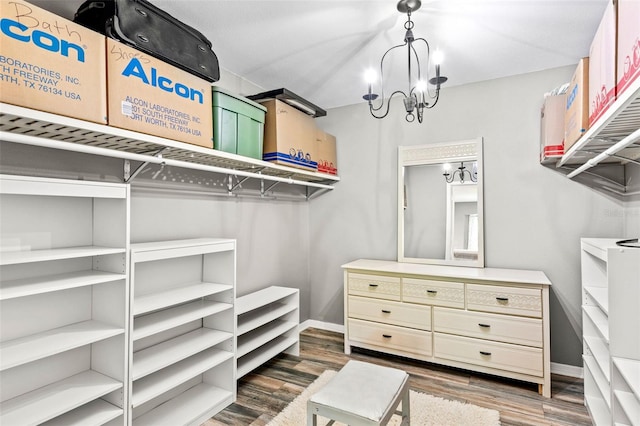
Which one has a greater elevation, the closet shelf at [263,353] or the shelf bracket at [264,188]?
the shelf bracket at [264,188]

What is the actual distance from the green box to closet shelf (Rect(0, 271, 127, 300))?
0.98 m

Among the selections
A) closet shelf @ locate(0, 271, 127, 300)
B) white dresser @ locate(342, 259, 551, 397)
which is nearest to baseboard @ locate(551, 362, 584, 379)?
white dresser @ locate(342, 259, 551, 397)

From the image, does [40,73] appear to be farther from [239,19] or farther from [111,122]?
[239,19]

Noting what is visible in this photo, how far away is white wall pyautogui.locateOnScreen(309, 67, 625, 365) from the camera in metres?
2.71

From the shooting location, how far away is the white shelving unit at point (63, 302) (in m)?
1.41

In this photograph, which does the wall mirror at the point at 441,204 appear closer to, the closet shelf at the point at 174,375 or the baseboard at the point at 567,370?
the baseboard at the point at 567,370

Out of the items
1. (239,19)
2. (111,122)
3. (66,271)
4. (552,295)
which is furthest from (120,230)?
(552,295)

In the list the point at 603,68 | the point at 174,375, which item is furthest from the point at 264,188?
the point at 603,68

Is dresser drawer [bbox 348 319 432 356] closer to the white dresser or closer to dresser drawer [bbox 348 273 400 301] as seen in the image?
the white dresser

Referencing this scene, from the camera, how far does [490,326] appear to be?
2539mm

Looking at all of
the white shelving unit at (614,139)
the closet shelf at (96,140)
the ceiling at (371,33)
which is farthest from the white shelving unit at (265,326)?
the white shelving unit at (614,139)

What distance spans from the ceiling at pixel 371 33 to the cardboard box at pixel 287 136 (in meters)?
0.34

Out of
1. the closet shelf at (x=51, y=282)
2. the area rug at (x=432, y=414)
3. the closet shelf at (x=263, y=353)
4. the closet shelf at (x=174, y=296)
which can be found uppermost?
the closet shelf at (x=51, y=282)

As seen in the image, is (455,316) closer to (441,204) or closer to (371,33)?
(441,204)
